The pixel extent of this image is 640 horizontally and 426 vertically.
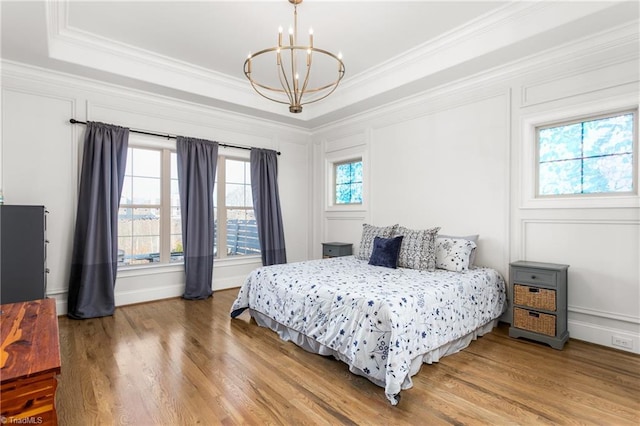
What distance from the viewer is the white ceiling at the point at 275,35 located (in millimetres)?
2912

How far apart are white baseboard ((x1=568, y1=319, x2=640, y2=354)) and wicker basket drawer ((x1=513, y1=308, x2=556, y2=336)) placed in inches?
16.0

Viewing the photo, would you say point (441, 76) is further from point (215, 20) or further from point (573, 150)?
point (215, 20)

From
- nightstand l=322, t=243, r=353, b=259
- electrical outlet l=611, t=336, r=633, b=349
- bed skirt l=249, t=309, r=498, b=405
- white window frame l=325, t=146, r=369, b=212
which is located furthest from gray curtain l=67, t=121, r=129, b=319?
electrical outlet l=611, t=336, r=633, b=349

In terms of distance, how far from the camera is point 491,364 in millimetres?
2607

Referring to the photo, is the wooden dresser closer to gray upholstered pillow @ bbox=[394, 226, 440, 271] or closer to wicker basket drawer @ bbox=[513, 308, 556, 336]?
gray upholstered pillow @ bbox=[394, 226, 440, 271]

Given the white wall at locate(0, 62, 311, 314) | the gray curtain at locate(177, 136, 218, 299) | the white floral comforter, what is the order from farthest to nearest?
the gray curtain at locate(177, 136, 218, 299) → the white wall at locate(0, 62, 311, 314) → the white floral comforter

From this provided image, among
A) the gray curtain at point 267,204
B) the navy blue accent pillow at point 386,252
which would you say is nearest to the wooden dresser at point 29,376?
the navy blue accent pillow at point 386,252

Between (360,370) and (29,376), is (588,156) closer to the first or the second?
(360,370)

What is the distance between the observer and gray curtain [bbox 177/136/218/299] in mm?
4578

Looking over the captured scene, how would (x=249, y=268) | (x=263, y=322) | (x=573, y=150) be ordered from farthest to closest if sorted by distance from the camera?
(x=249, y=268)
(x=263, y=322)
(x=573, y=150)

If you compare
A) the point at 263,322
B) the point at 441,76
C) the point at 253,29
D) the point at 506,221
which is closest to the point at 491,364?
the point at 506,221

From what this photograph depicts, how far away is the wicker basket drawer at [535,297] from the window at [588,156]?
3.30ft

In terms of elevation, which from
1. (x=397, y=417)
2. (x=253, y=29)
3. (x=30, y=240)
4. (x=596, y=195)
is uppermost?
(x=253, y=29)

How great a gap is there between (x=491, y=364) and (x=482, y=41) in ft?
9.71
